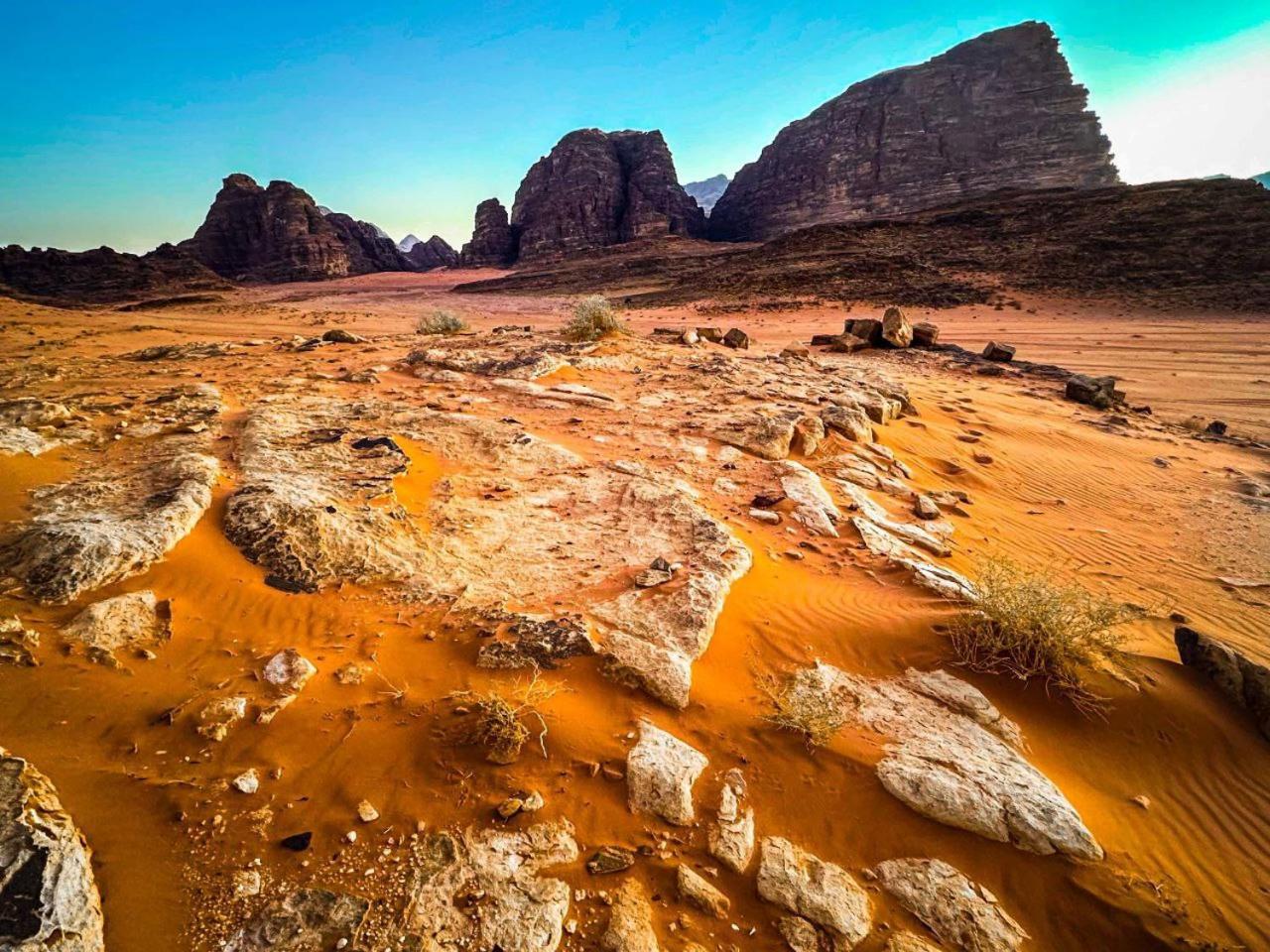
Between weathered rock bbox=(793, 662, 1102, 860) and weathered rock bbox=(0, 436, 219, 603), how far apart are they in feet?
12.2

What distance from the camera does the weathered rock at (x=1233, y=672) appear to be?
288 cm

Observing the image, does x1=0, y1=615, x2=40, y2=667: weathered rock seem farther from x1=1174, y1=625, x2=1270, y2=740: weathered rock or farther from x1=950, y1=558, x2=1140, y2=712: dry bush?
x1=1174, y1=625, x2=1270, y2=740: weathered rock

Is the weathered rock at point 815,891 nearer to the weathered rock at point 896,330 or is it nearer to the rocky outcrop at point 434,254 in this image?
the weathered rock at point 896,330

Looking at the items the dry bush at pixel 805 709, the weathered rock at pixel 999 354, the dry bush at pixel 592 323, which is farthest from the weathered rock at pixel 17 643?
the weathered rock at pixel 999 354

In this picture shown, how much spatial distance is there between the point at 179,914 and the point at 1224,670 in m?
5.02

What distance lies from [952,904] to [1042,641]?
1679 mm

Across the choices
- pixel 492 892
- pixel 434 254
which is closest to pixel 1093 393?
pixel 492 892

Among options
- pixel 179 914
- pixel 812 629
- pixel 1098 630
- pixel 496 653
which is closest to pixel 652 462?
pixel 812 629

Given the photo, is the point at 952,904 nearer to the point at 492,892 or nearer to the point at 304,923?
the point at 492,892

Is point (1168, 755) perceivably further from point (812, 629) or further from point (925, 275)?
point (925, 275)

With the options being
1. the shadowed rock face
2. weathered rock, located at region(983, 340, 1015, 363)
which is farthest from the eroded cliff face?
weathered rock, located at region(983, 340, 1015, 363)

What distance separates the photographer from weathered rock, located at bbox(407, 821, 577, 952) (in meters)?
1.64

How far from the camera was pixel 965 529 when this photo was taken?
5.16 m

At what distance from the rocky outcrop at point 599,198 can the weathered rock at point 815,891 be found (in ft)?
225
